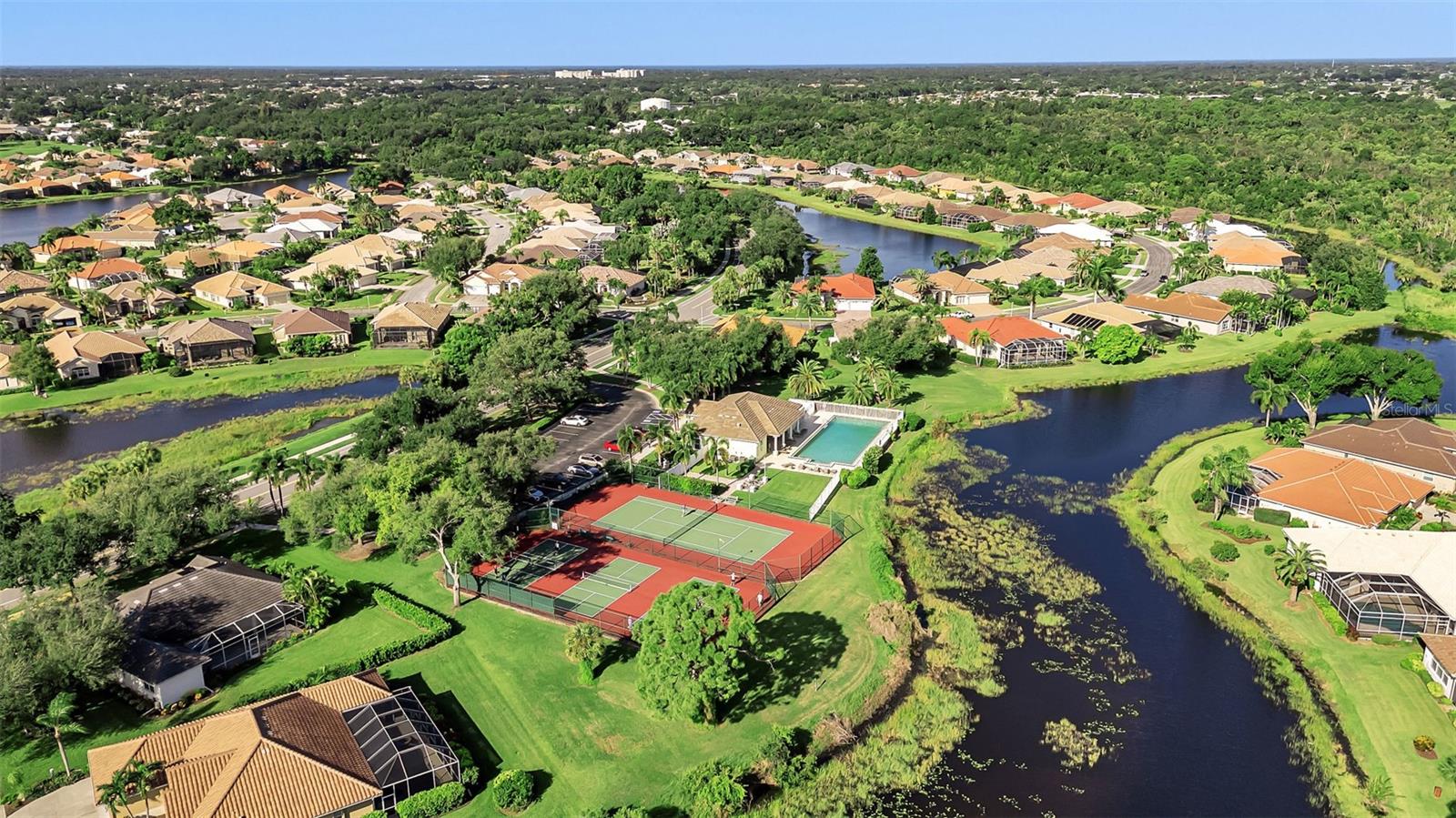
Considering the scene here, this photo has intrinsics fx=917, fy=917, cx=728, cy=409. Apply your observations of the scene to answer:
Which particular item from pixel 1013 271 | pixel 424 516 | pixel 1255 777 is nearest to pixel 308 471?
pixel 424 516

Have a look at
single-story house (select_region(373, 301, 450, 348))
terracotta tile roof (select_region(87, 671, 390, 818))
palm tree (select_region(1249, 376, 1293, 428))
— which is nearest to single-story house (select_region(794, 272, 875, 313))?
single-story house (select_region(373, 301, 450, 348))

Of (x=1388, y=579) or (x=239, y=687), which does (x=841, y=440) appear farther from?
(x=239, y=687)

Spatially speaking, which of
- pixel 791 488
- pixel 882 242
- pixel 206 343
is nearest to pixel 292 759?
pixel 791 488

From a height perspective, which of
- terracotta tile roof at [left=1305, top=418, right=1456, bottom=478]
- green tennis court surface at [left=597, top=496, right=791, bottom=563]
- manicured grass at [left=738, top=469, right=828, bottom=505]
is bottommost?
green tennis court surface at [left=597, top=496, right=791, bottom=563]

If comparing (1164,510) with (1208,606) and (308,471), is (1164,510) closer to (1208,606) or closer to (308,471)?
(1208,606)

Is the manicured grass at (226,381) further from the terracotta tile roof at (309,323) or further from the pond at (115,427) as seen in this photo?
the terracotta tile roof at (309,323)

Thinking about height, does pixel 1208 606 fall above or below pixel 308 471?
below

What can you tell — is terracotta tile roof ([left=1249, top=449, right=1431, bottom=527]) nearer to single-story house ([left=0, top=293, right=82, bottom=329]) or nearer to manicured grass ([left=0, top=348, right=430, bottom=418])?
manicured grass ([left=0, top=348, right=430, bottom=418])
